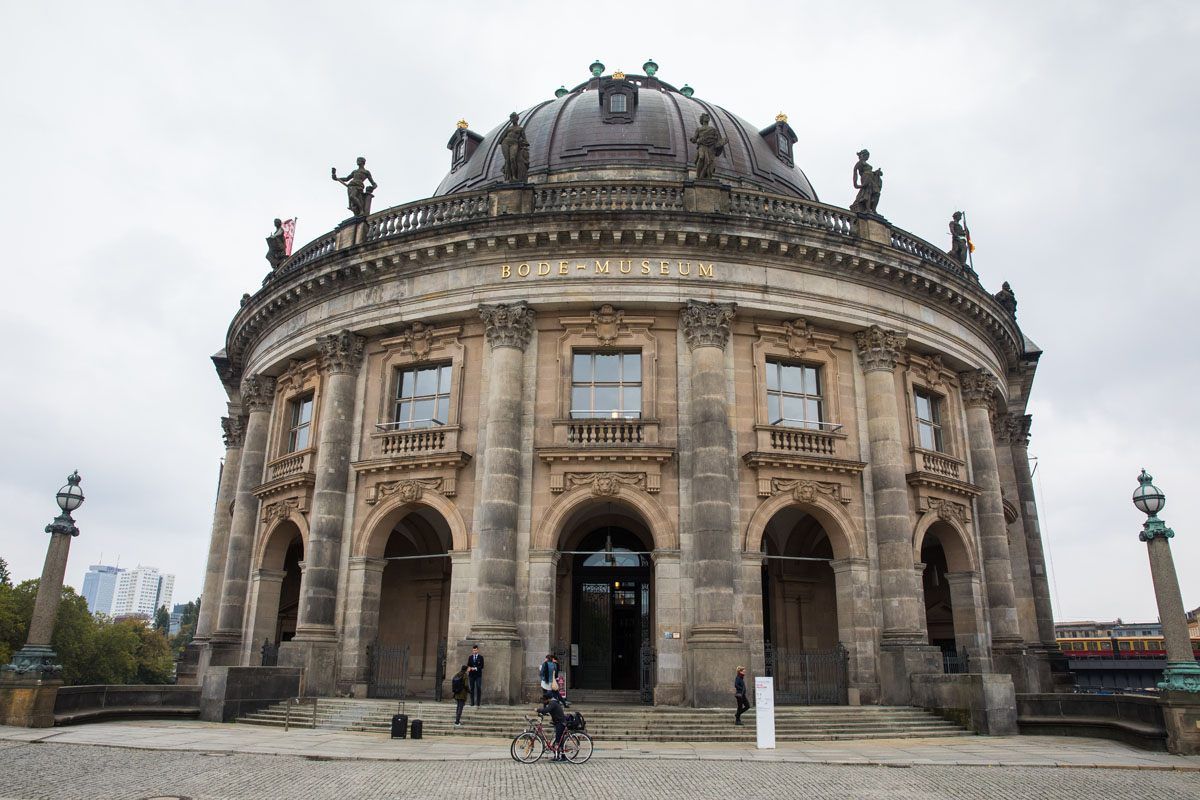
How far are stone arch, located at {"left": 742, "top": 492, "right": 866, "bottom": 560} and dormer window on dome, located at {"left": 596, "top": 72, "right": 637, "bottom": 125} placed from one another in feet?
57.0

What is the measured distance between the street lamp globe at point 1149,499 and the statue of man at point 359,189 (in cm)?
2181

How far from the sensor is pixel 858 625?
21.5m

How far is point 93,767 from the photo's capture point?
41.2 feet

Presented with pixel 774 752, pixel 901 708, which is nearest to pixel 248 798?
pixel 774 752

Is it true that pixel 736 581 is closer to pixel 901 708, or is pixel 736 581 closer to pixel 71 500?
pixel 901 708

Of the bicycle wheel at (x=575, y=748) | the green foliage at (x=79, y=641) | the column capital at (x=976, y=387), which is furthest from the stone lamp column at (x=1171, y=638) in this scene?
the green foliage at (x=79, y=641)

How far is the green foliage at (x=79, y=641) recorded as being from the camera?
5647 cm

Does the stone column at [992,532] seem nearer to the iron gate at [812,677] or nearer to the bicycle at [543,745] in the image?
the iron gate at [812,677]

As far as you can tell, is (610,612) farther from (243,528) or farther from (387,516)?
(243,528)

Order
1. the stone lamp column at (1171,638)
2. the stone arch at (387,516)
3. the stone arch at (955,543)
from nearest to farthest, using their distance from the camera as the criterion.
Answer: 1. the stone lamp column at (1171,638)
2. the stone arch at (387,516)
3. the stone arch at (955,543)

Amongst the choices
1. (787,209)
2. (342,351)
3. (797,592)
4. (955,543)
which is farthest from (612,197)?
(955,543)

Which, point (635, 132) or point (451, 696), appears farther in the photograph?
point (635, 132)

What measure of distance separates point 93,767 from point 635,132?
2631cm

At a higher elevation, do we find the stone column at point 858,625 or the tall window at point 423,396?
the tall window at point 423,396
